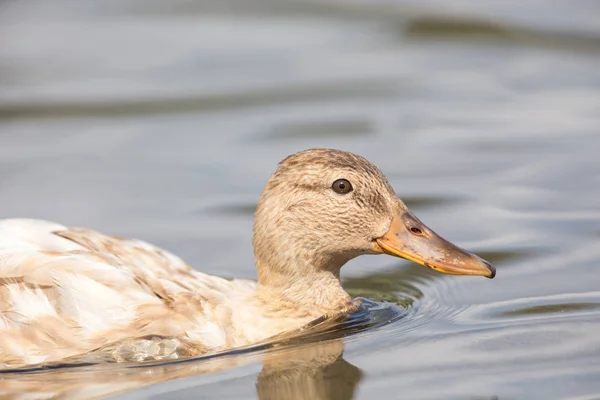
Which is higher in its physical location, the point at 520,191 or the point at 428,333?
the point at 520,191

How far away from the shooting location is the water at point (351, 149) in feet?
25.2

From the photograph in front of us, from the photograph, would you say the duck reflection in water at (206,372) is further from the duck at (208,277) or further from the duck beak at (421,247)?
the duck beak at (421,247)

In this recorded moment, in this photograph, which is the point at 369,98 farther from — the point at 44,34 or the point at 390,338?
the point at 390,338

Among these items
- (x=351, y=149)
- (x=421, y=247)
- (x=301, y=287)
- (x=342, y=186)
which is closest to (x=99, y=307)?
(x=301, y=287)

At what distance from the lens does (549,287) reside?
937 cm

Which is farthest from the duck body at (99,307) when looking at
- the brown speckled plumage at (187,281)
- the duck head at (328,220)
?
the duck head at (328,220)

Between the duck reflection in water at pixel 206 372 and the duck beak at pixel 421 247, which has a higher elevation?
the duck beak at pixel 421 247

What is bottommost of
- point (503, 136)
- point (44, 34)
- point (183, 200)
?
point (183, 200)

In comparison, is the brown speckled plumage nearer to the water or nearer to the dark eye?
the dark eye

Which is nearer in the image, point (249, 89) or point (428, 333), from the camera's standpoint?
point (428, 333)

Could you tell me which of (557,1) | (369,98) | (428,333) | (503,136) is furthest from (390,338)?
(557,1)

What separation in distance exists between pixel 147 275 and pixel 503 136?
5.72 meters

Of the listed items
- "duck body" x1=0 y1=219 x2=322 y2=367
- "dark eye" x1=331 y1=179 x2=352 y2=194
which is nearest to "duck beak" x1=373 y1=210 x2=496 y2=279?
"dark eye" x1=331 y1=179 x2=352 y2=194

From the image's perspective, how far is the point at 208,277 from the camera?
29.0 feet
